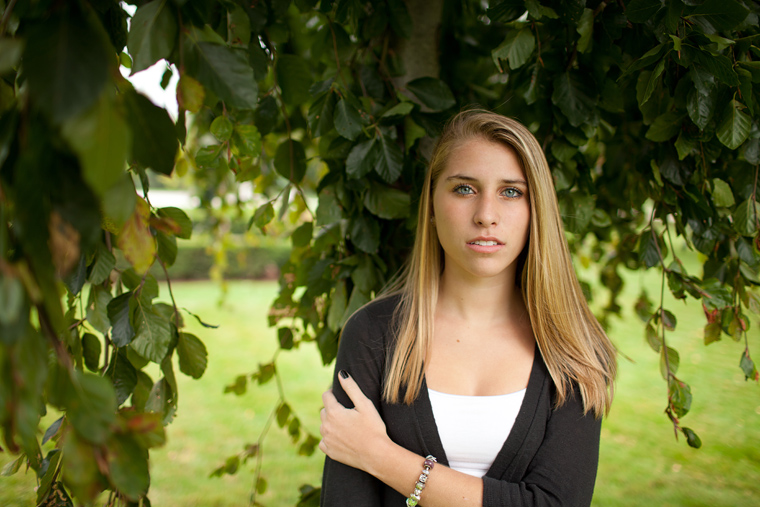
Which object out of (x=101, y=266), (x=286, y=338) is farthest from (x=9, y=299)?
(x=286, y=338)

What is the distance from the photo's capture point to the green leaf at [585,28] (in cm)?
121

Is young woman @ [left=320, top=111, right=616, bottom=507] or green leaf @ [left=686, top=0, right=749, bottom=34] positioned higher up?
green leaf @ [left=686, top=0, right=749, bottom=34]

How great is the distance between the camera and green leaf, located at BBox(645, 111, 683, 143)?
128cm

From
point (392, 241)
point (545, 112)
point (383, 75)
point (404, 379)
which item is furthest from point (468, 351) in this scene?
point (383, 75)

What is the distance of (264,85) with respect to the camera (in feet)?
6.27

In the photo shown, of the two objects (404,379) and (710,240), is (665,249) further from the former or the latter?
(404,379)

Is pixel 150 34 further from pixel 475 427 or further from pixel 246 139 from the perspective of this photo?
pixel 475 427

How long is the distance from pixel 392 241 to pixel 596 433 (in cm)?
89

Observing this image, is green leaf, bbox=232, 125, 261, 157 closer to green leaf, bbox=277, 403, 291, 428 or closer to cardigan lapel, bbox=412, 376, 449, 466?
cardigan lapel, bbox=412, 376, 449, 466

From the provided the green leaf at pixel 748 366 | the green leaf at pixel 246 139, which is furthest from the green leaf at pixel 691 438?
the green leaf at pixel 246 139

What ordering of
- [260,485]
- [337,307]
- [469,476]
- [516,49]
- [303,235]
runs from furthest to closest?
[260,485]
[303,235]
[337,307]
[516,49]
[469,476]

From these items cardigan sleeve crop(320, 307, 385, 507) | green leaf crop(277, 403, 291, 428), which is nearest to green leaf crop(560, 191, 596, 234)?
cardigan sleeve crop(320, 307, 385, 507)

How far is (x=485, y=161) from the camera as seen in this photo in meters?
1.30

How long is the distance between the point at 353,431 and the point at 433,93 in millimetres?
1030
